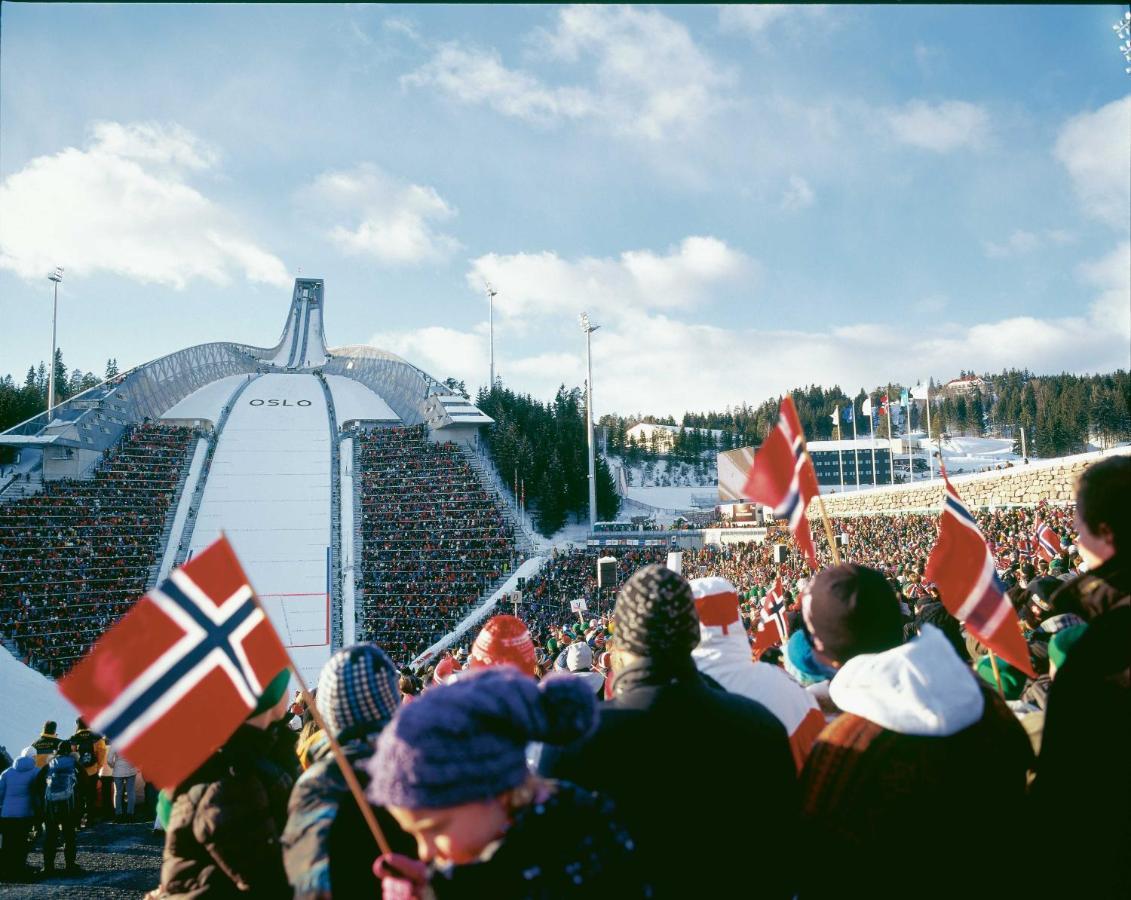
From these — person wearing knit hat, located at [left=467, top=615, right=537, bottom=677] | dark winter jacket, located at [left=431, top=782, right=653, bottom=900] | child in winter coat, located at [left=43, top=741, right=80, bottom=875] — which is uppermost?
→ dark winter jacket, located at [left=431, top=782, right=653, bottom=900]

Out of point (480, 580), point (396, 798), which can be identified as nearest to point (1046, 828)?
point (396, 798)

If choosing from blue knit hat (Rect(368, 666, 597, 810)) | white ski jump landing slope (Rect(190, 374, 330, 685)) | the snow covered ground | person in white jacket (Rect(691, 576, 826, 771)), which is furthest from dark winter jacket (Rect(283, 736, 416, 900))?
white ski jump landing slope (Rect(190, 374, 330, 685))

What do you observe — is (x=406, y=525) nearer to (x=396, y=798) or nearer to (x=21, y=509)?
(x=21, y=509)

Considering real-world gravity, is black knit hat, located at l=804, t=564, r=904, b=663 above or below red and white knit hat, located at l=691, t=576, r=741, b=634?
above

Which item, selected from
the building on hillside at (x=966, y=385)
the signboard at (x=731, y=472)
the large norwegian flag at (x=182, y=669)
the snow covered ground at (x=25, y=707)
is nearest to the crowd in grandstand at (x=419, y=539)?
the snow covered ground at (x=25, y=707)

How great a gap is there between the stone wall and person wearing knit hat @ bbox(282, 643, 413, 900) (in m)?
13.0

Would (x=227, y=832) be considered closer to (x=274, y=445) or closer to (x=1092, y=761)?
(x=1092, y=761)

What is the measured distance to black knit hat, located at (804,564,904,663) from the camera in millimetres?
2129

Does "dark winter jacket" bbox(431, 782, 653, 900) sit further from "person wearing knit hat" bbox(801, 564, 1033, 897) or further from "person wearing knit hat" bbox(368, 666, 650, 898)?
"person wearing knit hat" bbox(801, 564, 1033, 897)

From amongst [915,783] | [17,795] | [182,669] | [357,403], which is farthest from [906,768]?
Result: [357,403]

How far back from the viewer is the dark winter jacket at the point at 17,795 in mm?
6527

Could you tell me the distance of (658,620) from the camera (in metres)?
2.07

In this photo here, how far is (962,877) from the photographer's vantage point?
1.76 meters

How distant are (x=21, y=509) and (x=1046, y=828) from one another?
33814mm
